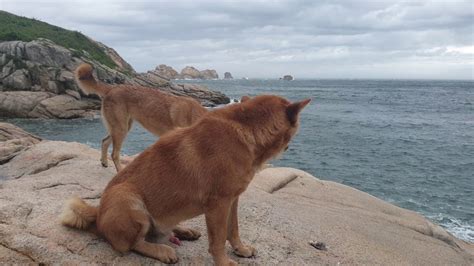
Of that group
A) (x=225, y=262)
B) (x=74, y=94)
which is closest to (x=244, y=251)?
(x=225, y=262)

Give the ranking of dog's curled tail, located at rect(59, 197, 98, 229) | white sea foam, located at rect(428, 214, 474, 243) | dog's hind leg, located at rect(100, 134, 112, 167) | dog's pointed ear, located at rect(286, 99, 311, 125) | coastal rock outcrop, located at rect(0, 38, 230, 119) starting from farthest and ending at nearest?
coastal rock outcrop, located at rect(0, 38, 230, 119) → white sea foam, located at rect(428, 214, 474, 243) → dog's hind leg, located at rect(100, 134, 112, 167) → dog's curled tail, located at rect(59, 197, 98, 229) → dog's pointed ear, located at rect(286, 99, 311, 125)

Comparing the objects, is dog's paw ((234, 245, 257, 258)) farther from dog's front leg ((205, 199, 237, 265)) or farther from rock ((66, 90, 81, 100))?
rock ((66, 90, 81, 100))

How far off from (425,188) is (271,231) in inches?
570

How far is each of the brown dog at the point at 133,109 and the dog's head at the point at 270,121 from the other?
14.4 ft

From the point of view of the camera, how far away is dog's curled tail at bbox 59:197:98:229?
5.11 meters

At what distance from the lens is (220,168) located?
471 cm

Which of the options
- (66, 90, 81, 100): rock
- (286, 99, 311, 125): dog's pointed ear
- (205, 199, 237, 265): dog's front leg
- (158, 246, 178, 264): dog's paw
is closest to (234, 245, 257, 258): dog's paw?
(205, 199, 237, 265): dog's front leg

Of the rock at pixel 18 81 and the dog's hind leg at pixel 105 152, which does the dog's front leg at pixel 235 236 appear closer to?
the dog's hind leg at pixel 105 152

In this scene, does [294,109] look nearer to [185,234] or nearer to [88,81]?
[185,234]

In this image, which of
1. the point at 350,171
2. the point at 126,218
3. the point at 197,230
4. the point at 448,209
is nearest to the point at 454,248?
the point at 197,230

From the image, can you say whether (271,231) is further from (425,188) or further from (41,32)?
(41,32)

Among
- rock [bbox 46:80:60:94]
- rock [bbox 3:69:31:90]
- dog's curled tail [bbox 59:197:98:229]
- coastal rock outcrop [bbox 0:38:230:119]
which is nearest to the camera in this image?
dog's curled tail [bbox 59:197:98:229]

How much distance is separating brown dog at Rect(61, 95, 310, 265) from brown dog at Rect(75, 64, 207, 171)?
437cm

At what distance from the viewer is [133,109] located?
988 centimetres
